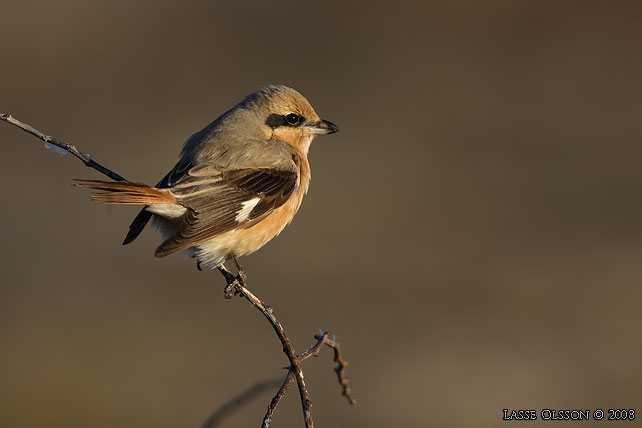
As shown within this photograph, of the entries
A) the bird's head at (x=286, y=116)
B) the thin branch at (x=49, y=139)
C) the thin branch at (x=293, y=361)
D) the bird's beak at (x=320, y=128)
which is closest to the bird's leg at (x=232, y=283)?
the thin branch at (x=293, y=361)

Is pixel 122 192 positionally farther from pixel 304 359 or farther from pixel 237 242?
pixel 304 359

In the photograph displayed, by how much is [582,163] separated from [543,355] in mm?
5381

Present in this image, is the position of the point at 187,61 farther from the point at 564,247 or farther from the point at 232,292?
the point at 232,292

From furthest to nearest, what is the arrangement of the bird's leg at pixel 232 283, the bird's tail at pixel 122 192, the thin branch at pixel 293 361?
the bird's leg at pixel 232 283, the bird's tail at pixel 122 192, the thin branch at pixel 293 361

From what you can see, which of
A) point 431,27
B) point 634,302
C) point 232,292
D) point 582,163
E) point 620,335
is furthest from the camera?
point 431,27

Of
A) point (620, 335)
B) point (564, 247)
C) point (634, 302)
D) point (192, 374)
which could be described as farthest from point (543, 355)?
point (192, 374)

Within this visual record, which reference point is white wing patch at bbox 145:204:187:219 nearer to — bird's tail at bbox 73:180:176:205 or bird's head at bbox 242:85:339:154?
bird's tail at bbox 73:180:176:205

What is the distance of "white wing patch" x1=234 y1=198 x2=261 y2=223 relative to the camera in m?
3.95

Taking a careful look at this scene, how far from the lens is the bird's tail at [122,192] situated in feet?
10.8

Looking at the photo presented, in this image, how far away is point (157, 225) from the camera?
407 centimetres

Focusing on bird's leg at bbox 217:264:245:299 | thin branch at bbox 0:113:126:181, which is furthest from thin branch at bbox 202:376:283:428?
bird's leg at bbox 217:264:245:299

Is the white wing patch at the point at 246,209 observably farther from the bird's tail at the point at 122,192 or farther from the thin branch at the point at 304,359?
the thin branch at the point at 304,359

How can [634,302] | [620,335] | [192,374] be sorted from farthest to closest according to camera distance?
[634,302], [620,335], [192,374]

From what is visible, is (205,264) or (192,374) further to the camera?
(192,374)
